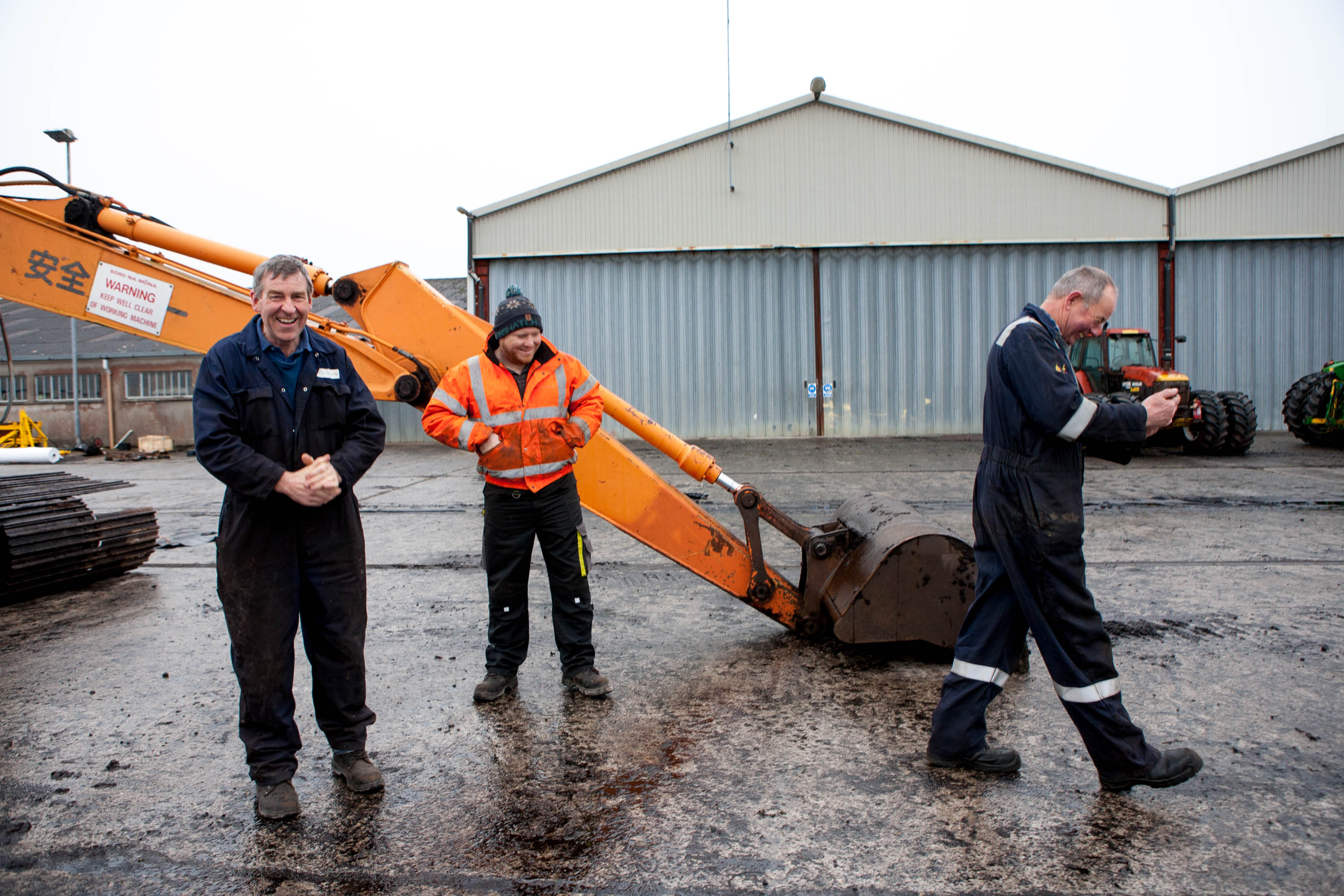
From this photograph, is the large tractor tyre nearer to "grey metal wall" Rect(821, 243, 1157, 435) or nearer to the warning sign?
"grey metal wall" Rect(821, 243, 1157, 435)

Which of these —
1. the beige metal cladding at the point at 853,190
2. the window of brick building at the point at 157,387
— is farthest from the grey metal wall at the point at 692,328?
the window of brick building at the point at 157,387

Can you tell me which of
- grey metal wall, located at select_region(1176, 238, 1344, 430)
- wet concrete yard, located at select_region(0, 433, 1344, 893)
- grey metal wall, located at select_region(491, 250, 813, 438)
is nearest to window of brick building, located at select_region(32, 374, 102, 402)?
grey metal wall, located at select_region(491, 250, 813, 438)

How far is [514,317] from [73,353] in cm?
1973

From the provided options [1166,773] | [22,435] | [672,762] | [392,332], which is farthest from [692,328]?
[1166,773]

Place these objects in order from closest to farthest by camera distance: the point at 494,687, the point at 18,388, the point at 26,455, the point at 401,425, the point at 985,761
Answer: the point at 985,761
the point at 494,687
the point at 26,455
the point at 401,425
the point at 18,388

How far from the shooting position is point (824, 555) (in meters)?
3.96

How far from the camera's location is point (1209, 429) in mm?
12539

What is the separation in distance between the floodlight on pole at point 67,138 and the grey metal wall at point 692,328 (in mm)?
9023

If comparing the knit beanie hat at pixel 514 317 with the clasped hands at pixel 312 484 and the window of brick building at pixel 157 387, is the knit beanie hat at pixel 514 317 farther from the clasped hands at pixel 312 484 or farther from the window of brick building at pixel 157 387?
the window of brick building at pixel 157 387

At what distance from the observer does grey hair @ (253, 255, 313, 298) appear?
267 cm

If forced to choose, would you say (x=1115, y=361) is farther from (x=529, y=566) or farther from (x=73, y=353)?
(x=73, y=353)

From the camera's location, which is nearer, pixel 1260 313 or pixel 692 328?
pixel 1260 313

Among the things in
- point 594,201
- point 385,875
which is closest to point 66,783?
point 385,875

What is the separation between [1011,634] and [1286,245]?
18.6 metres
